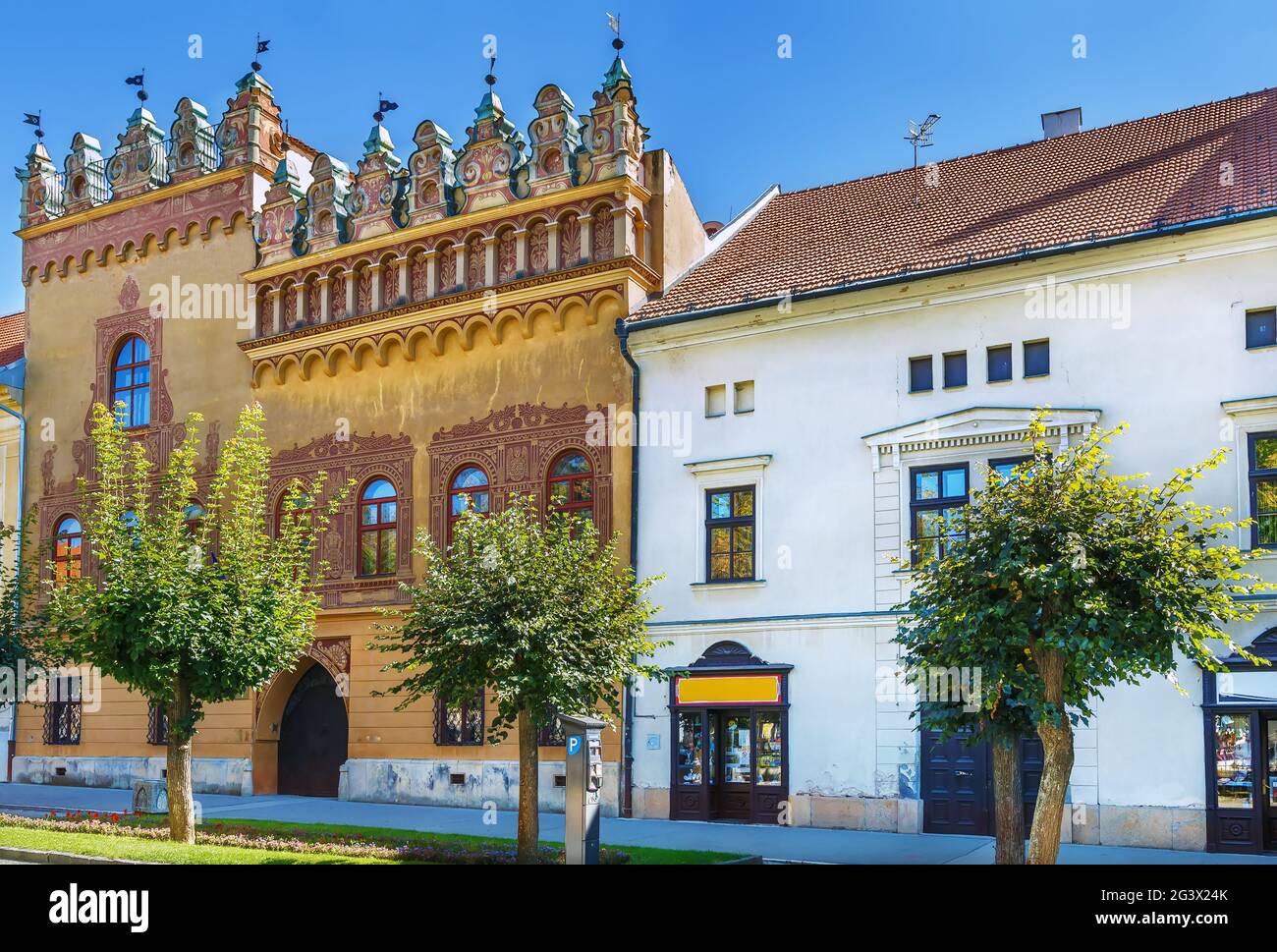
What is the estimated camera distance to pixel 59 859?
16047 mm

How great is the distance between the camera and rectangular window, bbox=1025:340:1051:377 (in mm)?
21609

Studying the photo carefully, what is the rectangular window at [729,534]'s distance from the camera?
79.2 ft

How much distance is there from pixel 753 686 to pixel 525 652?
778cm

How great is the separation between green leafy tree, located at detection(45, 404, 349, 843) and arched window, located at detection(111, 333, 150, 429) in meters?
11.5

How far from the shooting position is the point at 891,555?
22438 millimetres

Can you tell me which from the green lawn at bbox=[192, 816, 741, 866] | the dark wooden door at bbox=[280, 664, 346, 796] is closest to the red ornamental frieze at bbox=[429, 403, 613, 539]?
the dark wooden door at bbox=[280, 664, 346, 796]

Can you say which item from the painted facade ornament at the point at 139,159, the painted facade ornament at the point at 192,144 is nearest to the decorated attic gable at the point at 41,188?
the painted facade ornament at the point at 139,159

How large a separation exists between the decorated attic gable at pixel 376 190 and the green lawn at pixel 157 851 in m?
15.3

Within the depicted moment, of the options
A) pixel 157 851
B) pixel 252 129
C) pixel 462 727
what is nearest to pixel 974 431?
pixel 462 727

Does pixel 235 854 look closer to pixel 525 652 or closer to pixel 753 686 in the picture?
pixel 525 652

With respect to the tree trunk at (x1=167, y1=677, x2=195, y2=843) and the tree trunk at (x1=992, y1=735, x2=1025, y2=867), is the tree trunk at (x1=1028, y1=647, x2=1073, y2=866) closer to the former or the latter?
the tree trunk at (x1=992, y1=735, x2=1025, y2=867)

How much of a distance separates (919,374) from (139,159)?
21.7 metres
